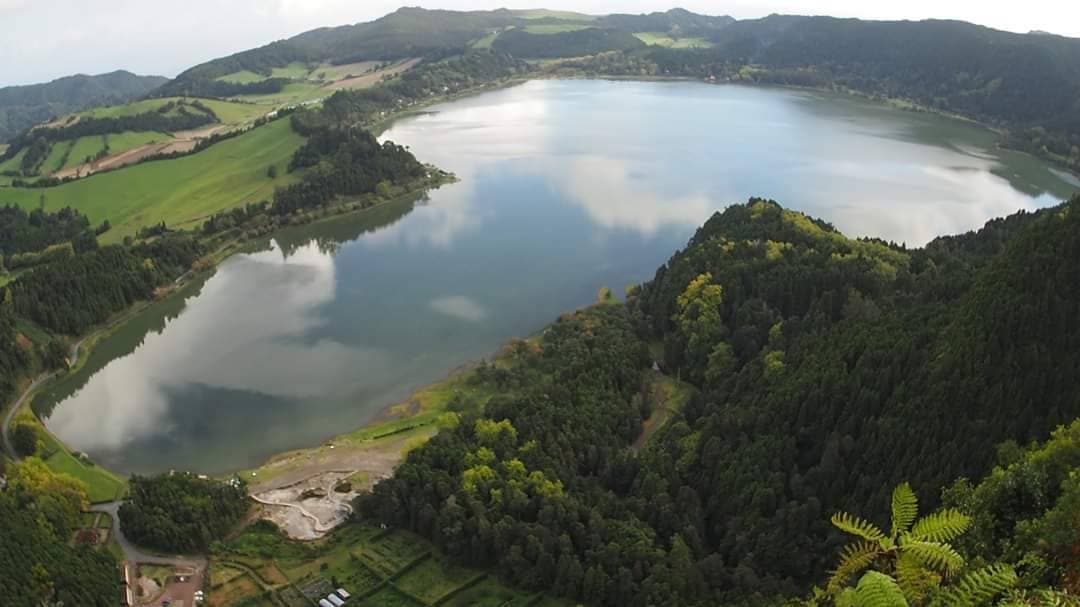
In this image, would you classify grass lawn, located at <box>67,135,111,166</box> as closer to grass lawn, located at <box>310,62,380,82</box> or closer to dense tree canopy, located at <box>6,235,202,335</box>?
dense tree canopy, located at <box>6,235,202,335</box>

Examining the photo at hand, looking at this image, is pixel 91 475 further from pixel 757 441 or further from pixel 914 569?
pixel 914 569

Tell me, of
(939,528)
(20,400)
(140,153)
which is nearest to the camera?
(939,528)

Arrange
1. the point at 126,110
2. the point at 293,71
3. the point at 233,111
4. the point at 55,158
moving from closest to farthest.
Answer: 1. the point at 55,158
2. the point at 126,110
3. the point at 233,111
4. the point at 293,71

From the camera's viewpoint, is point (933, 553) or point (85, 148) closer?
point (933, 553)

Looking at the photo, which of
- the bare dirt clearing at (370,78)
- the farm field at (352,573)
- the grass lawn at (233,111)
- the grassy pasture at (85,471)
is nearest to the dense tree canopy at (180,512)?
the farm field at (352,573)

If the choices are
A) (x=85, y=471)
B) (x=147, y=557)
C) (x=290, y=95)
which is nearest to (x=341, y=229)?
(x=85, y=471)

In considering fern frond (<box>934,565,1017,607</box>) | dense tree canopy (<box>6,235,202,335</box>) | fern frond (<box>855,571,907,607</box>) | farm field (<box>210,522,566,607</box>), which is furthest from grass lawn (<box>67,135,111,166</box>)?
fern frond (<box>934,565,1017,607</box>)
